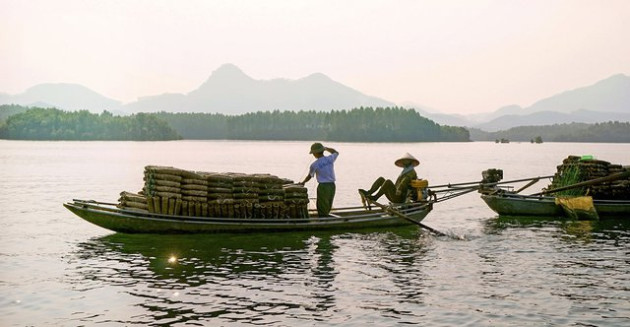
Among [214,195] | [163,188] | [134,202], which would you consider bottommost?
[134,202]

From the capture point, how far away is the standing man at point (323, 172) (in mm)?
25656

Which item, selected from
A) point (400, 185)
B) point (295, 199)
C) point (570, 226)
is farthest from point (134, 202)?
point (570, 226)

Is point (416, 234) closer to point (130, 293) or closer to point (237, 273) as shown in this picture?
point (237, 273)

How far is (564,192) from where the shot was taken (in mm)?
34062

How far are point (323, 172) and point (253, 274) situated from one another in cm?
795

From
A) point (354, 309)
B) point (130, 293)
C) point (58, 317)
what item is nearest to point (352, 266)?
point (354, 309)

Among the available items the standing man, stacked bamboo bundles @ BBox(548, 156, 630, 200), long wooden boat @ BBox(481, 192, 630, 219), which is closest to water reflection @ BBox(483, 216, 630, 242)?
long wooden boat @ BBox(481, 192, 630, 219)

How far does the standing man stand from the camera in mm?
25656

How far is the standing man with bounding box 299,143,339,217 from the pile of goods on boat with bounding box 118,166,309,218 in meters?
0.84

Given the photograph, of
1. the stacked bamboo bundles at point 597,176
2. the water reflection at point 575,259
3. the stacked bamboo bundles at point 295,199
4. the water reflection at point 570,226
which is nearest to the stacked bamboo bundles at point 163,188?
the stacked bamboo bundles at point 295,199

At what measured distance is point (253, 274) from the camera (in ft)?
61.5

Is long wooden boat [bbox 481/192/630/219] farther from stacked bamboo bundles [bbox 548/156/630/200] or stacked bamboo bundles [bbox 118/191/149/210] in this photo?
stacked bamboo bundles [bbox 118/191/149/210]

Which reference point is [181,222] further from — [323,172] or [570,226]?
[570,226]

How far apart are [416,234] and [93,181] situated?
144 feet
